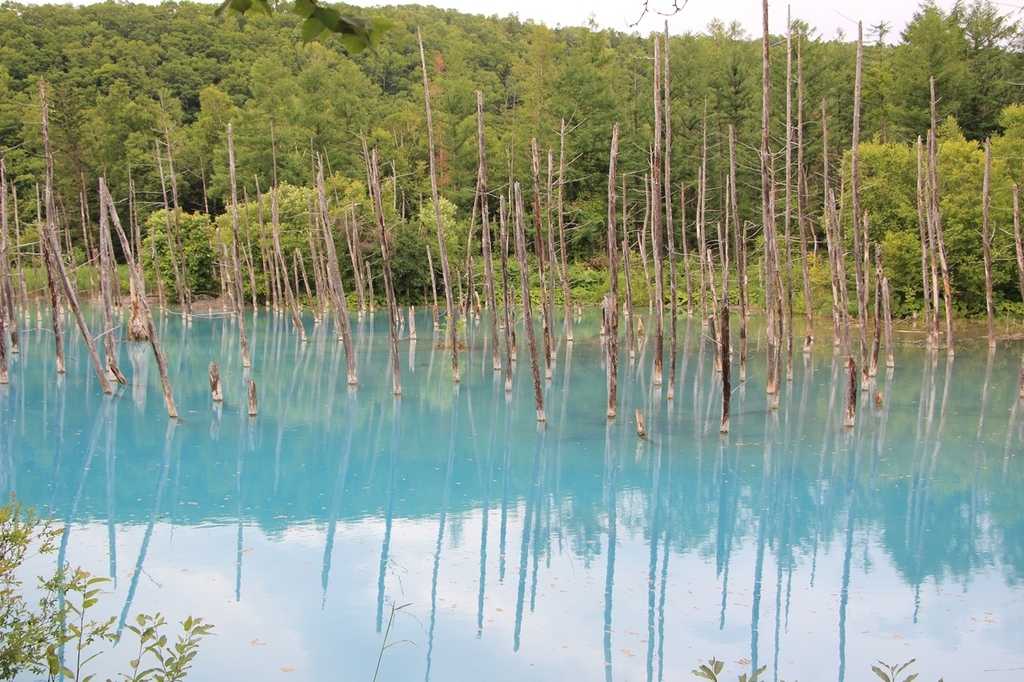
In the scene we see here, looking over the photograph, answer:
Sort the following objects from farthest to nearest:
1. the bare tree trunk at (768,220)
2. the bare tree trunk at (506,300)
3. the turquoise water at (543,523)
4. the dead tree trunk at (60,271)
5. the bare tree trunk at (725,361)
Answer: the bare tree trunk at (506,300), the dead tree trunk at (60,271), the bare tree trunk at (725,361), the bare tree trunk at (768,220), the turquoise water at (543,523)

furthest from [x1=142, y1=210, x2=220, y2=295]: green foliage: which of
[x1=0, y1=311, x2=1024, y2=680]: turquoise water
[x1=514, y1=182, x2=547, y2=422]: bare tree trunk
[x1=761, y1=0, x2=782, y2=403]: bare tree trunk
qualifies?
[x1=761, y1=0, x2=782, y2=403]: bare tree trunk

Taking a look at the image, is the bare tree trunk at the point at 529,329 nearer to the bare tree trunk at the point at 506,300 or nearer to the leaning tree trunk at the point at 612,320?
the bare tree trunk at the point at 506,300

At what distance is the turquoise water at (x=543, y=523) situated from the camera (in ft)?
23.3

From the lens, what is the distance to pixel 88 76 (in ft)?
182

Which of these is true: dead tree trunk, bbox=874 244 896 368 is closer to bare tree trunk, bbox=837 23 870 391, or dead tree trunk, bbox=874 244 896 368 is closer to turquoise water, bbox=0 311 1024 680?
turquoise water, bbox=0 311 1024 680

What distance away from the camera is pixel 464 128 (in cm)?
4612

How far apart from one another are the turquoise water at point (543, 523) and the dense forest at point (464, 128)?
35.1 feet

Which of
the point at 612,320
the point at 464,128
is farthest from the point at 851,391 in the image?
the point at 464,128

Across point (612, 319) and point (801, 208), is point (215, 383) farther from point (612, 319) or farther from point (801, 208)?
point (801, 208)

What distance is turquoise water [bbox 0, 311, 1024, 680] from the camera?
23.3 ft

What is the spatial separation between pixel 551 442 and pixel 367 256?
23699mm

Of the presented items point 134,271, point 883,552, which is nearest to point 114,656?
point 883,552

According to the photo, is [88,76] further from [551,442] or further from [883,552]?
[883,552]

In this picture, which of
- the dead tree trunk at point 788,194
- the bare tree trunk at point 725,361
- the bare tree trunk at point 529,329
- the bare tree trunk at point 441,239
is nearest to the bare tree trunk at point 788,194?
the dead tree trunk at point 788,194
